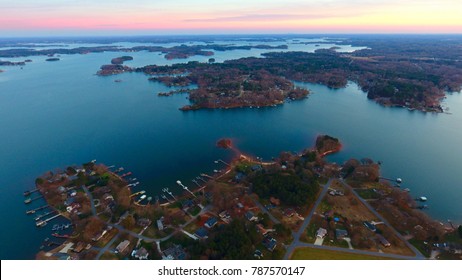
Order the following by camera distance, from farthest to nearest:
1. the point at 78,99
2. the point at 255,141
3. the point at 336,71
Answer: the point at 336,71 → the point at 78,99 → the point at 255,141

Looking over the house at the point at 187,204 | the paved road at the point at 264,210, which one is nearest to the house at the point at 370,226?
the paved road at the point at 264,210

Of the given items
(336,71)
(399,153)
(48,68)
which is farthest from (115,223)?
(48,68)

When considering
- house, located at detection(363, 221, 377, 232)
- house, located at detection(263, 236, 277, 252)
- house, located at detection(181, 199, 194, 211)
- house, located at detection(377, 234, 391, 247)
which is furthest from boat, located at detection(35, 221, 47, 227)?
house, located at detection(377, 234, 391, 247)

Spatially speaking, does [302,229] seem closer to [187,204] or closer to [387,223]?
[387,223]

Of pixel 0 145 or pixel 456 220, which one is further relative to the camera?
pixel 0 145

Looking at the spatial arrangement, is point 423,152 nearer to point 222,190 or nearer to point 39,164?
point 222,190

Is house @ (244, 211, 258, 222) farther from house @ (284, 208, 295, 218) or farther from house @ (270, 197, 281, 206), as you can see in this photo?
house @ (284, 208, 295, 218)

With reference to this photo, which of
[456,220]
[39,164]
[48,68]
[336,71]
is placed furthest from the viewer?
[48,68]
